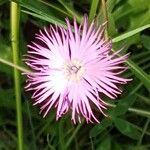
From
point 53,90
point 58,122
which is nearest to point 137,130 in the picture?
point 58,122

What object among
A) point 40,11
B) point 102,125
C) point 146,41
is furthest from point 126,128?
point 40,11

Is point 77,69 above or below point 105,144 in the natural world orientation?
above

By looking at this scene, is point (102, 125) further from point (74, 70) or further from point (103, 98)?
point (74, 70)

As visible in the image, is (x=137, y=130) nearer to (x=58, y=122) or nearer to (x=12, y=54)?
(x=58, y=122)

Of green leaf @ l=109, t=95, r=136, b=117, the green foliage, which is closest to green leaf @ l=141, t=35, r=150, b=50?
the green foliage

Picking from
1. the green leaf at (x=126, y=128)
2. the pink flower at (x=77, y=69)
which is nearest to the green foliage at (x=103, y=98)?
the green leaf at (x=126, y=128)

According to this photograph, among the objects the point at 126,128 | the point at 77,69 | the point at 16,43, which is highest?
the point at 16,43

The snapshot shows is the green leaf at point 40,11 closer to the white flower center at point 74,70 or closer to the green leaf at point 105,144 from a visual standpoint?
the white flower center at point 74,70

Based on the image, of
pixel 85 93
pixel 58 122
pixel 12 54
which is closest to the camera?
pixel 85 93
